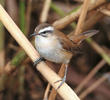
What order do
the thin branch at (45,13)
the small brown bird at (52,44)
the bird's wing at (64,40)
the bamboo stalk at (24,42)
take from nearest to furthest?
the bamboo stalk at (24,42) < the small brown bird at (52,44) < the bird's wing at (64,40) < the thin branch at (45,13)

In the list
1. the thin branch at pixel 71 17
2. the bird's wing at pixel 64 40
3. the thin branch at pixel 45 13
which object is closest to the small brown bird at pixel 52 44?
the bird's wing at pixel 64 40

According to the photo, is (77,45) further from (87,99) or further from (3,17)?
(87,99)

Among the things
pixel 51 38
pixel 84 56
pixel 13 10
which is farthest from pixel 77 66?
pixel 51 38

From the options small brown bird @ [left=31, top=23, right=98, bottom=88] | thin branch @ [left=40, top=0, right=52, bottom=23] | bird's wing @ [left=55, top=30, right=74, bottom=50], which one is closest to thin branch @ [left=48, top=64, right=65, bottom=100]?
small brown bird @ [left=31, top=23, right=98, bottom=88]

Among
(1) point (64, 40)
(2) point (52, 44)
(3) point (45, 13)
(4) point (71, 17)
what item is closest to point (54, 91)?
(2) point (52, 44)

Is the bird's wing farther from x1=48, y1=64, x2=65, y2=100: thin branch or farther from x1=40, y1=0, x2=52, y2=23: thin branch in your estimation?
x1=40, y1=0, x2=52, y2=23: thin branch

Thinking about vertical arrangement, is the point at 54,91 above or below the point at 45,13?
below

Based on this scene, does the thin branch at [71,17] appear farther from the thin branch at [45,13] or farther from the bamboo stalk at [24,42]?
the bamboo stalk at [24,42]

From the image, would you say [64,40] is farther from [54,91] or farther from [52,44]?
[54,91]
